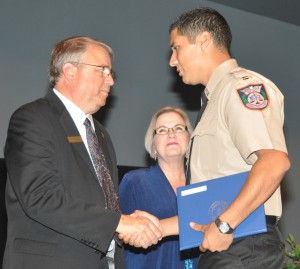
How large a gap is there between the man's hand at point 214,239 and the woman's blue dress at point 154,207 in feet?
4.96

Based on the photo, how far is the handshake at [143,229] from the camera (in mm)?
3031

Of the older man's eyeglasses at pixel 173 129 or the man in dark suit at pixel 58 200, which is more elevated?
the older man's eyeglasses at pixel 173 129

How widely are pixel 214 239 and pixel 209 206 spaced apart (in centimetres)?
16

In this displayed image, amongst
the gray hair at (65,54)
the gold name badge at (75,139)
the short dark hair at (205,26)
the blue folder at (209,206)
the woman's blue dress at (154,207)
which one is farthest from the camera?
the woman's blue dress at (154,207)

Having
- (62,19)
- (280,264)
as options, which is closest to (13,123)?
(280,264)

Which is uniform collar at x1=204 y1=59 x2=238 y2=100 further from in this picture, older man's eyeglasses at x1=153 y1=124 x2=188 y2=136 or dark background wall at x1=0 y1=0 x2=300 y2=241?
dark background wall at x1=0 y1=0 x2=300 y2=241

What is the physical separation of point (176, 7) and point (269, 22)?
53.8 inches

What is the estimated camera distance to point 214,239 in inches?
91.9

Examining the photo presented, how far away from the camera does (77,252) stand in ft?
9.09

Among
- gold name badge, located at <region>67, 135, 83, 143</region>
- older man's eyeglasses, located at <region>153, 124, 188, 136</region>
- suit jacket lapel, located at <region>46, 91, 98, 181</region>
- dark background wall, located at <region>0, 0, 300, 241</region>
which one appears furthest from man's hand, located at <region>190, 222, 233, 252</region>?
dark background wall, located at <region>0, 0, 300, 241</region>

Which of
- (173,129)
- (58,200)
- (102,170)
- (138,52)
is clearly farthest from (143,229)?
(138,52)

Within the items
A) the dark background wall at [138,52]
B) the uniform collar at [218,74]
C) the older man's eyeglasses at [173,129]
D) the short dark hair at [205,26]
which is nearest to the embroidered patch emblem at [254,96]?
the uniform collar at [218,74]

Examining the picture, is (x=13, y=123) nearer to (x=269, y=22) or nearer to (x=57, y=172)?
(x=57, y=172)

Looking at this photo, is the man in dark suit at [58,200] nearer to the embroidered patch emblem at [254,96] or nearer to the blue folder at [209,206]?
the blue folder at [209,206]
